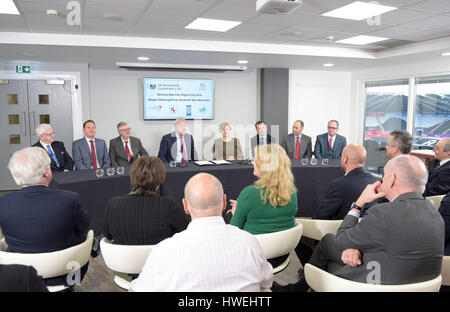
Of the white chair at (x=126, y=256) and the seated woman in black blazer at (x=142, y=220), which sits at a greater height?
the seated woman in black blazer at (x=142, y=220)

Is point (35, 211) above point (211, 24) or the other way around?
the other way around

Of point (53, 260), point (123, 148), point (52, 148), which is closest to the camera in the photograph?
point (53, 260)

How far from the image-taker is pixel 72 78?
22.0ft

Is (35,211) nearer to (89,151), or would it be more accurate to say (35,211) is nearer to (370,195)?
(370,195)

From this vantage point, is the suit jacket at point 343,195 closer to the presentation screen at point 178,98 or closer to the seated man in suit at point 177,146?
the seated man in suit at point 177,146

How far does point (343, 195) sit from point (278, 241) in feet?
2.47

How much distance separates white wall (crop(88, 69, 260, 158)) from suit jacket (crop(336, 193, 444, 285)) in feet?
19.7

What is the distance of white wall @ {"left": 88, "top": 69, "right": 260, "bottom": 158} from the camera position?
271 inches

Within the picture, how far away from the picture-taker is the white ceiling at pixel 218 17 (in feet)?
12.1

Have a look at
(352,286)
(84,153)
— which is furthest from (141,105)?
(352,286)

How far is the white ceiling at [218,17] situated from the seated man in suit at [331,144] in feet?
4.55

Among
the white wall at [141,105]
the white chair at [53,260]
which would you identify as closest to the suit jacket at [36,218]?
the white chair at [53,260]

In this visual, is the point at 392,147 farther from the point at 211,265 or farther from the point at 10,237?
the point at 10,237

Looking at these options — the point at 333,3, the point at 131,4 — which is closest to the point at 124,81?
the point at 131,4
